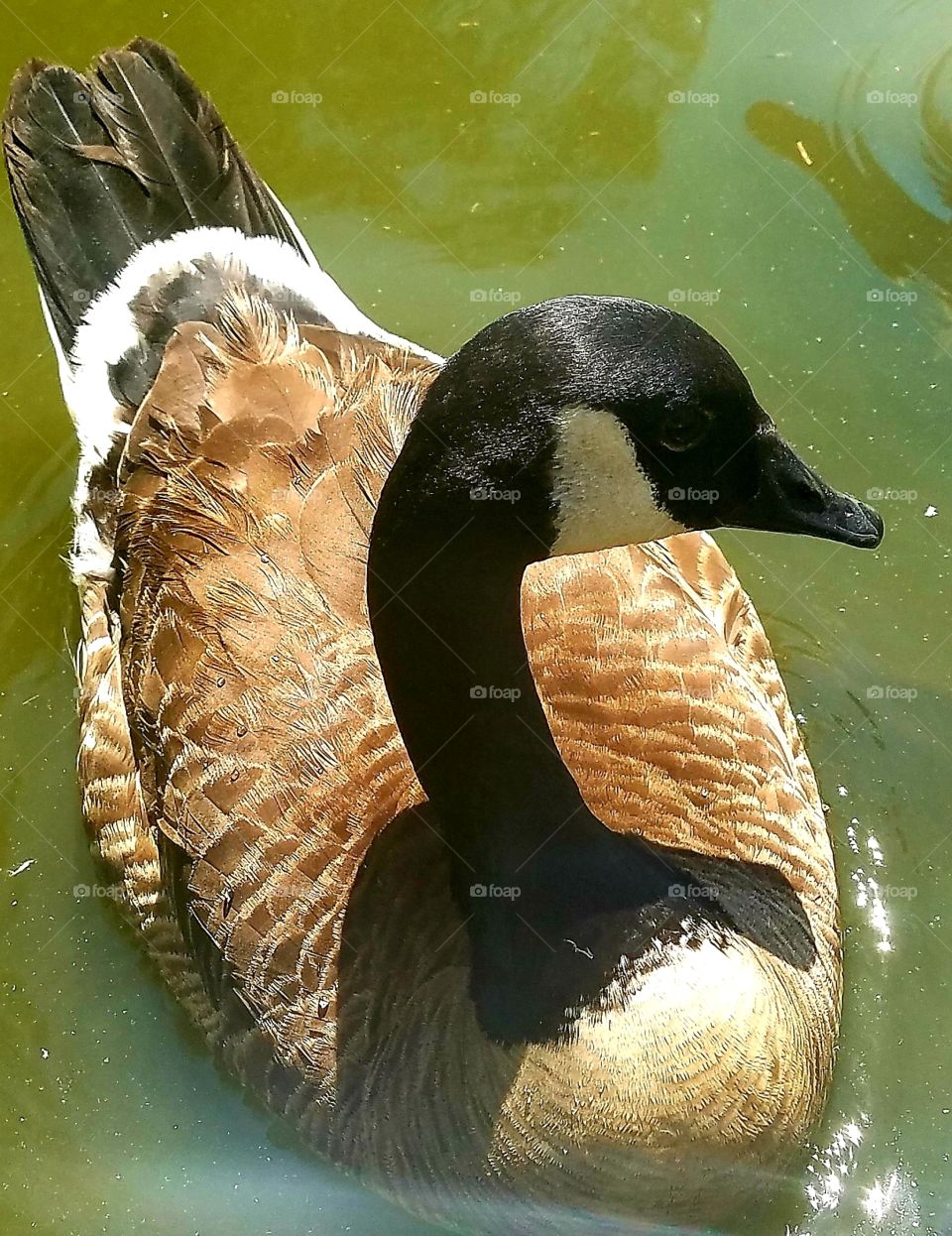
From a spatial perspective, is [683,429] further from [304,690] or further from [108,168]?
[108,168]

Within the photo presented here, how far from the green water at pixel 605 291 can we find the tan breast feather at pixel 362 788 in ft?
Answer: 0.99

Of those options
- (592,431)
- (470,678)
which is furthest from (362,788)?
(592,431)

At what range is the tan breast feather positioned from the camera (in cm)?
271

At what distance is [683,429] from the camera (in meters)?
2.14

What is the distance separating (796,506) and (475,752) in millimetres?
783

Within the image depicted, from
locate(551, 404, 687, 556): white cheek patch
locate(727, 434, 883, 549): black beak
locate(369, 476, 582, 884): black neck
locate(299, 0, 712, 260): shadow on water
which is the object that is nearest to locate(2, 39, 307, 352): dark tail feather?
locate(299, 0, 712, 260): shadow on water

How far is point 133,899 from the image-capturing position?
3537 millimetres

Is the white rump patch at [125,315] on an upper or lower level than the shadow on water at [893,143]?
lower

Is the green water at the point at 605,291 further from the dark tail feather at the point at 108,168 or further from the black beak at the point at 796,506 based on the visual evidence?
the black beak at the point at 796,506

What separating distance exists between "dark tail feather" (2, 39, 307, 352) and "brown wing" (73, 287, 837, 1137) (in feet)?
1.56

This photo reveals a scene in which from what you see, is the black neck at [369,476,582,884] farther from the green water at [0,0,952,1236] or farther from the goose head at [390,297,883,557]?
the green water at [0,0,952,1236]

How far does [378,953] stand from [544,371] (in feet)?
4.54

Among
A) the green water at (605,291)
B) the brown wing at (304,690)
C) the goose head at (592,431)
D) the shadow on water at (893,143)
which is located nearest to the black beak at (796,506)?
the goose head at (592,431)

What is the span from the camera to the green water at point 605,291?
3238mm
